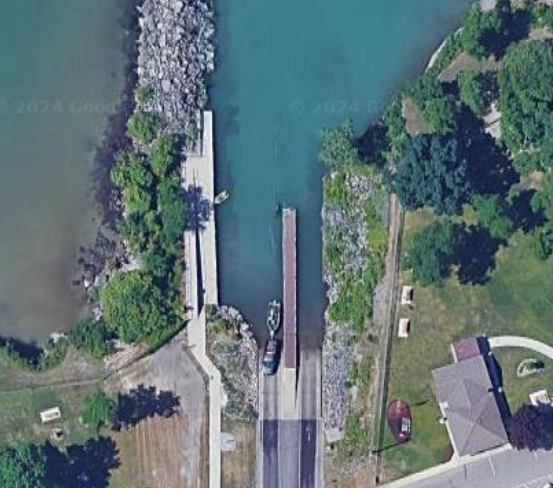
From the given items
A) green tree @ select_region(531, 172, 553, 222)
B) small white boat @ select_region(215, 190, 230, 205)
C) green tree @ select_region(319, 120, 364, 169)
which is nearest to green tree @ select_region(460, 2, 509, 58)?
green tree @ select_region(531, 172, 553, 222)

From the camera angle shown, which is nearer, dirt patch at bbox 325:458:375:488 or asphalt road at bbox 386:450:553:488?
asphalt road at bbox 386:450:553:488

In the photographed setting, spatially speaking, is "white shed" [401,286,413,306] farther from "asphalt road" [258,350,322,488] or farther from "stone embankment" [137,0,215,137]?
"stone embankment" [137,0,215,137]

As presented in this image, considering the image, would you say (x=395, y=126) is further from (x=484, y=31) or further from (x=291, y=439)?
(x=291, y=439)

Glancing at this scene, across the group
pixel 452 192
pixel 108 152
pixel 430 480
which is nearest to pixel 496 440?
pixel 430 480

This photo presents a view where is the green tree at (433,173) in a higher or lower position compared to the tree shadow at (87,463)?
higher

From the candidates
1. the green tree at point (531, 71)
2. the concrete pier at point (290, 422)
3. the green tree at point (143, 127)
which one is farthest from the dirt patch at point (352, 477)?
the green tree at point (531, 71)

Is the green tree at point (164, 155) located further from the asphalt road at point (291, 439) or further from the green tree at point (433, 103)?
the green tree at point (433, 103)
